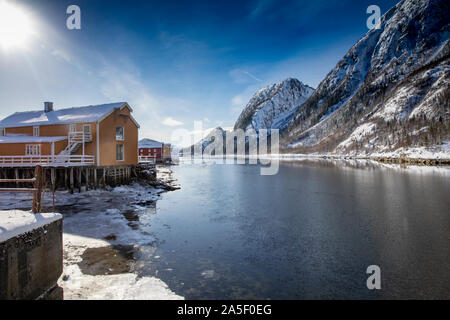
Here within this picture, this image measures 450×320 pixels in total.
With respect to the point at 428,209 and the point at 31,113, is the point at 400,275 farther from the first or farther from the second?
the point at 31,113

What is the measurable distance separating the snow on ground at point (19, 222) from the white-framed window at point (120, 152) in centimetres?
2511

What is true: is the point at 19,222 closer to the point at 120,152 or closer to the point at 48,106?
the point at 120,152

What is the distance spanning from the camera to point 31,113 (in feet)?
113

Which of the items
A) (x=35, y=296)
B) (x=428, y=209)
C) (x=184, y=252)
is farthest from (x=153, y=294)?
(x=428, y=209)

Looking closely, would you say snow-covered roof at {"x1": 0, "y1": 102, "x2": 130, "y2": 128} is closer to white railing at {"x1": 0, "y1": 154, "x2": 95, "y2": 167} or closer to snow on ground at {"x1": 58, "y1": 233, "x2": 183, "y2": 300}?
white railing at {"x1": 0, "y1": 154, "x2": 95, "y2": 167}

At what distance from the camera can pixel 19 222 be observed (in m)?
5.78

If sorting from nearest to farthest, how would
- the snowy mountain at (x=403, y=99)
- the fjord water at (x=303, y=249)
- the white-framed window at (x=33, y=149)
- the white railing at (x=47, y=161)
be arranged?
the fjord water at (x=303, y=249), the white railing at (x=47, y=161), the white-framed window at (x=33, y=149), the snowy mountain at (x=403, y=99)

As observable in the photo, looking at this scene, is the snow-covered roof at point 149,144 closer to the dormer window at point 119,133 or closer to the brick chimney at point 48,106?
the brick chimney at point 48,106

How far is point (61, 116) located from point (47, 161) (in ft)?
27.2

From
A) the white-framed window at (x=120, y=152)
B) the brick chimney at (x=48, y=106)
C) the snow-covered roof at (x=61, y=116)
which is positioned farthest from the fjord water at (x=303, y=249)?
the brick chimney at (x=48, y=106)

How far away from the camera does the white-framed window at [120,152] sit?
30.5 metres

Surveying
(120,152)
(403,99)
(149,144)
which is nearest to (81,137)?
(120,152)

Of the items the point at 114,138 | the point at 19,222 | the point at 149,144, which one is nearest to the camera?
the point at 19,222

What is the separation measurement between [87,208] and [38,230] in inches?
568
